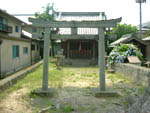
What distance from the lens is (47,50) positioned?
578 cm

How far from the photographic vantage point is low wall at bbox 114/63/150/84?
6.62 metres

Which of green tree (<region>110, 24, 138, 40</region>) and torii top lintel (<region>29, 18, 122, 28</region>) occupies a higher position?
green tree (<region>110, 24, 138, 40</region>)

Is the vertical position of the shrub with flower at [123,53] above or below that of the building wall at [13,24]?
below

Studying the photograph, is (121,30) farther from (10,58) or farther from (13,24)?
(10,58)

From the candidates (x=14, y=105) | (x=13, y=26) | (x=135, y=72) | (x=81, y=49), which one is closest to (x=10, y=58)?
(x=13, y=26)

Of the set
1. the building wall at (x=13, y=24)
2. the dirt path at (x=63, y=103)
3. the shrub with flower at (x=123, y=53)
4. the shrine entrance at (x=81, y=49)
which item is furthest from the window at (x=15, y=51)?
the dirt path at (x=63, y=103)

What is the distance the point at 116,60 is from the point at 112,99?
626 cm

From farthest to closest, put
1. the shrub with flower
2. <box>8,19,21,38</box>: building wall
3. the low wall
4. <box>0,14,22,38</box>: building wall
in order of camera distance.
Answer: <box>8,19,21,38</box>: building wall < <box>0,14,22,38</box>: building wall < the shrub with flower < the low wall

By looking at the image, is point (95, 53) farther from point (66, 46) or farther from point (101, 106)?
point (101, 106)

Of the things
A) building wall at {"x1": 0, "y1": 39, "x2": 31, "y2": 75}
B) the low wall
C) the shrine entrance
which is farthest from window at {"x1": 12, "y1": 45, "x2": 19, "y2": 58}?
the low wall

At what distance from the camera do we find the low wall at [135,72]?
6.62 meters

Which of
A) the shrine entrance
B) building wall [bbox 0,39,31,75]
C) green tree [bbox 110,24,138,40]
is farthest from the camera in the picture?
green tree [bbox 110,24,138,40]

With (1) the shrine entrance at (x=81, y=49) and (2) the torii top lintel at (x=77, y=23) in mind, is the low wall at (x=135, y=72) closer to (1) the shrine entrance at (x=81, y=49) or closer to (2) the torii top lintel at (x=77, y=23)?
(2) the torii top lintel at (x=77, y=23)

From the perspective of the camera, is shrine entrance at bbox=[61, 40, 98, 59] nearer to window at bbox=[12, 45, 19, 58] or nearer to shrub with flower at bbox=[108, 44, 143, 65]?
window at bbox=[12, 45, 19, 58]
